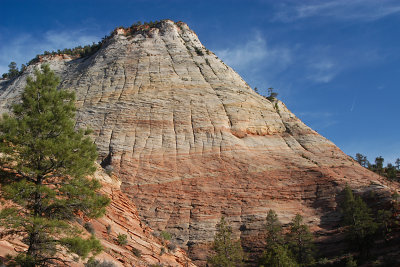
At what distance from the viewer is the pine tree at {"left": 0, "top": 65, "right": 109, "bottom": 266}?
45.9 ft

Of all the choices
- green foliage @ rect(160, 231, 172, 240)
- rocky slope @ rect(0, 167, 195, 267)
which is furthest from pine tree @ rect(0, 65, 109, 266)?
green foliage @ rect(160, 231, 172, 240)

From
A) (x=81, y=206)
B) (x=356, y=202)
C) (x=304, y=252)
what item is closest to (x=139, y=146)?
(x=304, y=252)

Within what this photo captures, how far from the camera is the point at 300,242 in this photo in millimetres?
35500

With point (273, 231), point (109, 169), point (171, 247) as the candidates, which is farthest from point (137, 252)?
point (273, 231)

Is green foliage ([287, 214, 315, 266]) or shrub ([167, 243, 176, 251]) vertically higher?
green foliage ([287, 214, 315, 266])

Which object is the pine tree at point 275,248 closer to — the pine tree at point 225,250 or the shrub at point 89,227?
the pine tree at point 225,250

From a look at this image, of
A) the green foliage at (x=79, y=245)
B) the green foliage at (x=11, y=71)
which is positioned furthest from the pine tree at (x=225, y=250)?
the green foliage at (x=11, y=71)

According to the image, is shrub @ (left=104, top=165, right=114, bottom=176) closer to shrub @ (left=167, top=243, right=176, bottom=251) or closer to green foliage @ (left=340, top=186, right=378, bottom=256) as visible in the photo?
shrub @ (left=167, top=243, right=176, bottom=251)

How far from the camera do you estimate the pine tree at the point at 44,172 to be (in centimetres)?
1398

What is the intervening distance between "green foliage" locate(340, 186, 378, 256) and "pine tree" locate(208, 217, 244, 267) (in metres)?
11.2

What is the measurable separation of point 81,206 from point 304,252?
1048 inches

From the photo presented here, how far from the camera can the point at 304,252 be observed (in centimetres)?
3525

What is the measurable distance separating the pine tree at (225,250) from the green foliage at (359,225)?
11.2 m

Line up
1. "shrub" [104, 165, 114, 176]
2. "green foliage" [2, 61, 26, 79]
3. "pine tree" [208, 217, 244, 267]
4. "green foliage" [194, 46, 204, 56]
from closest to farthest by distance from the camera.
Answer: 1. "pine tree" [208, 217, 244, 267]
2. "shrub" [104, 165, 114, 176]
3. "green foliage" [194, 46, 204, 56]
4. "green foliage" [2, 61, 26, 79]
